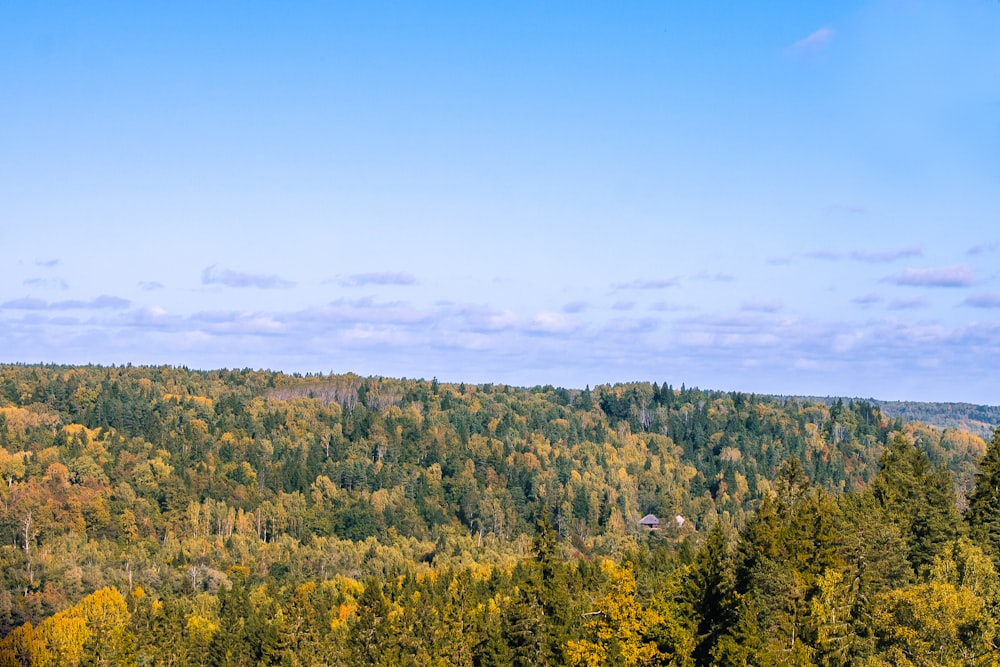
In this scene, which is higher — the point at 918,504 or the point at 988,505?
the point at 988,505

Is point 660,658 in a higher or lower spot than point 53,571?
higher

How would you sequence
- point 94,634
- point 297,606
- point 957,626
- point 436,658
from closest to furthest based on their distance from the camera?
point 957,626, point 436,658, point 297,606, point 94,634

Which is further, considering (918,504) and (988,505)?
(918,504)

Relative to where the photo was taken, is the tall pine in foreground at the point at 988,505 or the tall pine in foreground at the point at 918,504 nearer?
the tall pine in foreground at the point at 918,504

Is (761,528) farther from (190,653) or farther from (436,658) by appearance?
(190,653)

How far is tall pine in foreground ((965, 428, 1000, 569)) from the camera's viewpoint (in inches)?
3046

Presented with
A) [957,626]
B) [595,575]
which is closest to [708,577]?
[957,626]

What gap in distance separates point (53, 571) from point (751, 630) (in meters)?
120

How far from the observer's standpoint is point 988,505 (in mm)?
82688

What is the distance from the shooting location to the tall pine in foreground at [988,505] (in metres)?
77.4

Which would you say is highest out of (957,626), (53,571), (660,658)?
(957,626)

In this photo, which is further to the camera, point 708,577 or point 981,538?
point 981,538

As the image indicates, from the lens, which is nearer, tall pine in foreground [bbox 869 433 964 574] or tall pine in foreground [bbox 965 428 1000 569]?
tall pine in foreground [bbox 869 433 964 574]

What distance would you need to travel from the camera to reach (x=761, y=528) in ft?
226
